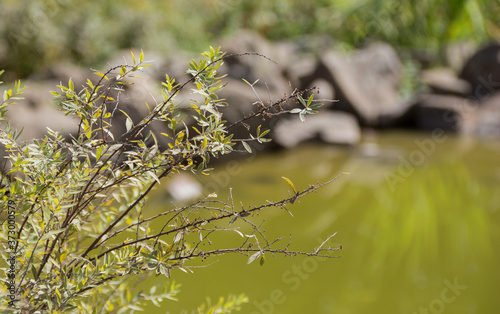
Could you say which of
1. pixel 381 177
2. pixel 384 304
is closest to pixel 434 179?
pixel 381 177

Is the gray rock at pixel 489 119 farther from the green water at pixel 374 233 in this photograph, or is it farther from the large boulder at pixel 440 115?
the green water at pixel 374 233

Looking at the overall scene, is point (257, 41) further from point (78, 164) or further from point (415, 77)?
point (78, 164)

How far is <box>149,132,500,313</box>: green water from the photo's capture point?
303 cm

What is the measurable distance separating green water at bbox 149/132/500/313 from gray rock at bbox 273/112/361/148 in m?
0.18

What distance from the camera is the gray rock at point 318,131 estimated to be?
6.90 meters

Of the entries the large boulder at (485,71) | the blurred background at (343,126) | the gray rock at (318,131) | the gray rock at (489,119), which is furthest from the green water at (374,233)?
the large boulder at (485,71)

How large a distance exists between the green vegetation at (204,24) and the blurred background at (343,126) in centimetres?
3

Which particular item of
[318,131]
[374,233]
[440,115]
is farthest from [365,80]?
[374,233]

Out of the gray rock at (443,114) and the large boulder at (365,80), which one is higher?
the large boulder at (365,80)

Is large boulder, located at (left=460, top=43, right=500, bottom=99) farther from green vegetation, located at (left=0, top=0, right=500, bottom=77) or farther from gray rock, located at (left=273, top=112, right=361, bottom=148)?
gray rock, located at (left=273, top=112, right=361, bottom=148)

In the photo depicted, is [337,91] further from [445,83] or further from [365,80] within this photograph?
[445,83]

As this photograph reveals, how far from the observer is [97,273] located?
123 centimetres

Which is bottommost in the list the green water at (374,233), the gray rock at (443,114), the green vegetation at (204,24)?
the gray rock at (443,114)

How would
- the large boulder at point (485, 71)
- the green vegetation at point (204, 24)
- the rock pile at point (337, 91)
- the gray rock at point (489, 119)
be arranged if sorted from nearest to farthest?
the rock pile at point (337, 91)
the green vegetation at point (204, 24)
the gray rock at point (489, 119)
the large boulder at point (485, 71)
